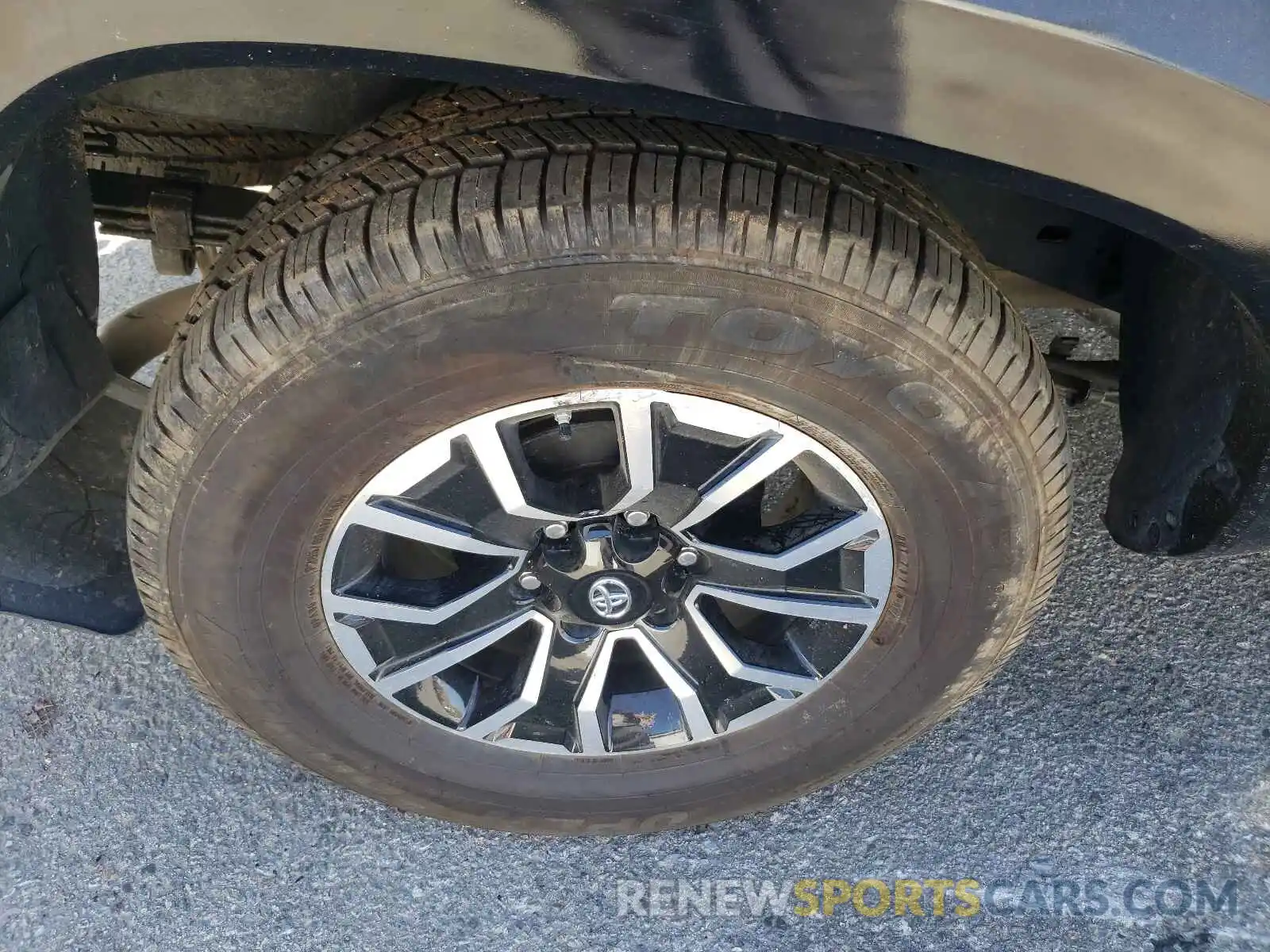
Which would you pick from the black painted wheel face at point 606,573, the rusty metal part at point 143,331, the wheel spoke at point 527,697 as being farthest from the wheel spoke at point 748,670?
the rusty metal part at point 143,331

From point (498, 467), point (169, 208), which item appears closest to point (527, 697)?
point (498, 467)

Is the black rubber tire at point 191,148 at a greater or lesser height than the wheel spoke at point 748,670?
greater

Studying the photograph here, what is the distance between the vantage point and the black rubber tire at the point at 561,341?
1365 mm

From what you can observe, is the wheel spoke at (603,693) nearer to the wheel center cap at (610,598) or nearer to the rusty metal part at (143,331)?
the wheel center cap at (610,598)

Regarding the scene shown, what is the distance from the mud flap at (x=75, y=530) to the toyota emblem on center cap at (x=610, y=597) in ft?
3.49

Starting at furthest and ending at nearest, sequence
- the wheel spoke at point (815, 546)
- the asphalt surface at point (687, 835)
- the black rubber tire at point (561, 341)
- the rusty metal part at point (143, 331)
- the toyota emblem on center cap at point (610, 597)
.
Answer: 1. the rusty metal part at point (143, 331)
2. the asphalt surface at point (687, 835)
3. the toyota emblem on center cap at point (610, 597)
4. the wheel spoke at point (815, 546)
5. the black rubber tire at point (561, 341)

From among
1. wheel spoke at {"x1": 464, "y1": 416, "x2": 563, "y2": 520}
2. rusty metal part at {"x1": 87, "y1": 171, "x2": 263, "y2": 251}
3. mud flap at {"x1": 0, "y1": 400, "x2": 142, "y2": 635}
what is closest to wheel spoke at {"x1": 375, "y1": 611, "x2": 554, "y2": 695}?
wheel spoke at {"x1": 464, "y1": 416, "x2": 563, "y2": 520}

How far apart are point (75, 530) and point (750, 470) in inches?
57.5

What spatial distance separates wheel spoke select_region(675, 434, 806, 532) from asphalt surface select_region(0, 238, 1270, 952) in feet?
2.95

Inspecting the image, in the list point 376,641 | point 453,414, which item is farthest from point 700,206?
point 376,641

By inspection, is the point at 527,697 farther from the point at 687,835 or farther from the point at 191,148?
the point at 191,148

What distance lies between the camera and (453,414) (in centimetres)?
150

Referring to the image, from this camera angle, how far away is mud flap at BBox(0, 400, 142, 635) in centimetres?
208

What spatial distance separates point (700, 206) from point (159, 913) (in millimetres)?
1743
